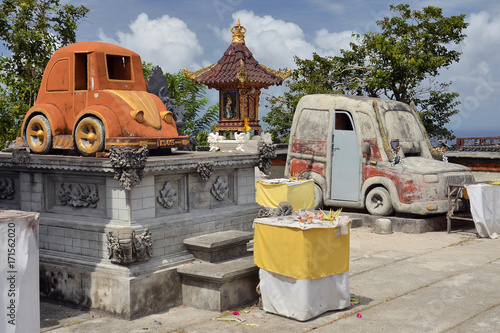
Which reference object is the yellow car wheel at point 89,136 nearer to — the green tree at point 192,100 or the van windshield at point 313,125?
the van windshield at point 313,125

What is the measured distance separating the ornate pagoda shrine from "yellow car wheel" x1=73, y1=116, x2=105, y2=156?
20.5m

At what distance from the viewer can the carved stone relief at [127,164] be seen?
8.00 metres

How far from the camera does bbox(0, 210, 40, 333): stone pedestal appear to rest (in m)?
6.57

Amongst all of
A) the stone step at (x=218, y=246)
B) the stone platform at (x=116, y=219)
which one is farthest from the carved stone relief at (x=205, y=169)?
the stone step at (x=218, y=246)

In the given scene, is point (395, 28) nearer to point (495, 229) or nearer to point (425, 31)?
point (425, 31)

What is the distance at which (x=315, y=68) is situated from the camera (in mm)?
28578

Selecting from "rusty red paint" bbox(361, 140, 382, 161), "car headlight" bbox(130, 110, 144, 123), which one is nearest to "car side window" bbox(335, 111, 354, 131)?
"rusty red paint" bbox(361, 140, 382, 161)

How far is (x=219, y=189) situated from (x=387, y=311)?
131 inches

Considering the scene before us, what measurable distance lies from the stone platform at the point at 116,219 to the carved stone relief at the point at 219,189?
0.02 meters

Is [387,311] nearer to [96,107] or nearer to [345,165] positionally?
[96,107]

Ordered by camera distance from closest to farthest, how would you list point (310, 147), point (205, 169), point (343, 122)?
point (205, 169), point (310, 147), point (343, 122)

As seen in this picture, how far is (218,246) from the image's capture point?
29.1ft

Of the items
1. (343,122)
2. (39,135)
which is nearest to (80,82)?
(39,135)

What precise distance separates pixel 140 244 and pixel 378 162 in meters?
8.53
